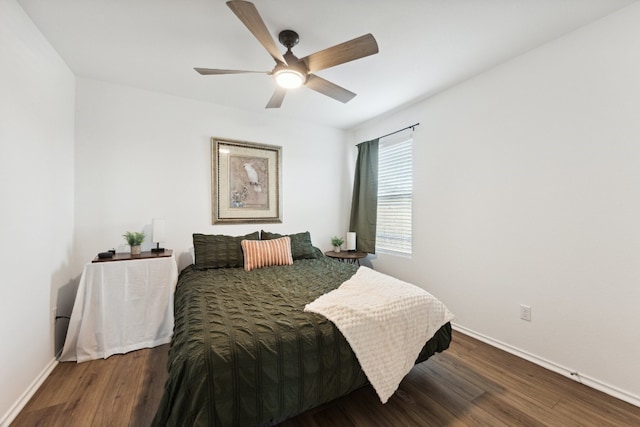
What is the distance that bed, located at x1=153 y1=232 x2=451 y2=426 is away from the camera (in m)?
1.13

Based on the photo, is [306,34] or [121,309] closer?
[306,34]

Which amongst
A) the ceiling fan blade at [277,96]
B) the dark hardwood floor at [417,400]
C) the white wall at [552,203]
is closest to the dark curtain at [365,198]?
the white wall at [552,203]

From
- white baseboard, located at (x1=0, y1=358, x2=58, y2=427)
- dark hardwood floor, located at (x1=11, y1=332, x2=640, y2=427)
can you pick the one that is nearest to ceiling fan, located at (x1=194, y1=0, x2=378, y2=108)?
dark hardwood floor, located at (x1=11, y1=332, x2=640, y2=427)

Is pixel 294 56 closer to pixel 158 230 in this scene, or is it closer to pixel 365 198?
pixel 158 230

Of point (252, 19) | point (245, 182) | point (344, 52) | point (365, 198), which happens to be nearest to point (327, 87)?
point (344, 52)

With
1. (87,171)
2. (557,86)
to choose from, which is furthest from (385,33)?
(87,171)

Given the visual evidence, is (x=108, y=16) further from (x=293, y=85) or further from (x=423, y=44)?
(x=423, y=44)

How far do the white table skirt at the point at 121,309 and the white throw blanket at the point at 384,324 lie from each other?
160 centimetres

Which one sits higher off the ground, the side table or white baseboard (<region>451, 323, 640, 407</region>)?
the side table

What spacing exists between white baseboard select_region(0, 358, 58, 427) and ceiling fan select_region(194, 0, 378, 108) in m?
2.40

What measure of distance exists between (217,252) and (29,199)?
141 cm

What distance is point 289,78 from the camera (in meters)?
1.93

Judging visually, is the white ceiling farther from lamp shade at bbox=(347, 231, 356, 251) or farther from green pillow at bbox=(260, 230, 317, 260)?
lamp shade at bbox=(347, 231, 356, 251)

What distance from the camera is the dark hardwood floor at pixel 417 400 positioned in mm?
1504
